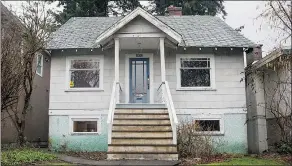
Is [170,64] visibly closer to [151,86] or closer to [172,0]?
[151,86]

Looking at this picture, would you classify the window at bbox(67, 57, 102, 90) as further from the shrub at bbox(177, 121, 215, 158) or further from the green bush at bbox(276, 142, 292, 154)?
the green bush at bbox(276, 142, 292, 154)

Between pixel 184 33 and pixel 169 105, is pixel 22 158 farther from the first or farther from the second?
pixel 184 33

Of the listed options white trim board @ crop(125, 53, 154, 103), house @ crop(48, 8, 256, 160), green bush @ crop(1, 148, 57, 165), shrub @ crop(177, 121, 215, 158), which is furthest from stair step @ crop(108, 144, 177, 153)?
white trim board @ crop(125, 53, 154, 103)

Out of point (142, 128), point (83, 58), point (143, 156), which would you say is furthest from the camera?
point (83, 58)

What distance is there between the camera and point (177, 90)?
48.0ft

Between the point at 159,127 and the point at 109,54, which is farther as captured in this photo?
the point at 109,54

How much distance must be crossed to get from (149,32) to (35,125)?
8890 millimetres

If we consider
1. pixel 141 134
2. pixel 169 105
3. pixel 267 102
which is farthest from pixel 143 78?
pixel 267 102

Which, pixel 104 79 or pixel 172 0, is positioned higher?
pixel 172 0

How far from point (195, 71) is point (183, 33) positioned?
200cm

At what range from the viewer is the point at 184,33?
15.8 meters

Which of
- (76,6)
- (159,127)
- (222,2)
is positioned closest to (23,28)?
(159,127)

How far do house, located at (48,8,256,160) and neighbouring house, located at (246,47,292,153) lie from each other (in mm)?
765

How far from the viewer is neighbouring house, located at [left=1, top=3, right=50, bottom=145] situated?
15.5m
